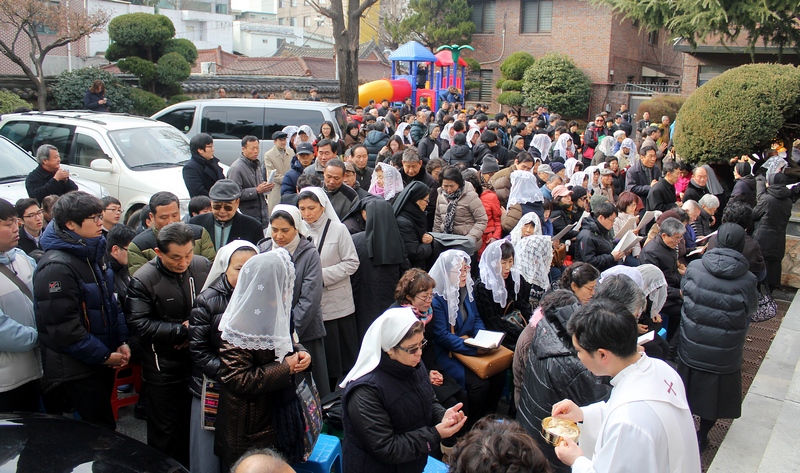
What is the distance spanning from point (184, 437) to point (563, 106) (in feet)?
87.7

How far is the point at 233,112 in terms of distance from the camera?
40.4ft

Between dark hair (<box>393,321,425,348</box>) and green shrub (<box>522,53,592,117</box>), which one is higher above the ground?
green shrub (<box>522,53,592,117</box>)

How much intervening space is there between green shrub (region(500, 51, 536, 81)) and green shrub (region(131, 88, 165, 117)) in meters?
17.8

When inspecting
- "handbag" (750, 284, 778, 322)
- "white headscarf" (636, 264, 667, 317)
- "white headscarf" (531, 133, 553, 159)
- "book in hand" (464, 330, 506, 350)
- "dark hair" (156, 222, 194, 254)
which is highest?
"white headscarf" (531, 133, 553, 159)

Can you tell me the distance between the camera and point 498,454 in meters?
2.28

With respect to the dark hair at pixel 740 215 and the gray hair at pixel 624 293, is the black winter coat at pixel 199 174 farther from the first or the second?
the dark hair at pixel 740 215

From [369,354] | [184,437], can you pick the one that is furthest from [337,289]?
[369,354]

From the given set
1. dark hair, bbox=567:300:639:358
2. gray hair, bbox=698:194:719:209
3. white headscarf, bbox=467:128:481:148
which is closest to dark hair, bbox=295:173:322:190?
dark hair, bbox=567:300:639:358

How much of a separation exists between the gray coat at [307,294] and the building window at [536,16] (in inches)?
1158

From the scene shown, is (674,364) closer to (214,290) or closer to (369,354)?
(369,354)

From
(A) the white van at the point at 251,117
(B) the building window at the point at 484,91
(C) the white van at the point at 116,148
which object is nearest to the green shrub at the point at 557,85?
(B) the building window at the point at 484,91

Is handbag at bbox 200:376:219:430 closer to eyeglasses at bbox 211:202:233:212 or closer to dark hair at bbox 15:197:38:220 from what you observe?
eyeglasses at bbox 211:202:233:212

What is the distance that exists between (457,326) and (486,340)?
287 mm

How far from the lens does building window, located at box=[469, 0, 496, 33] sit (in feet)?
108
